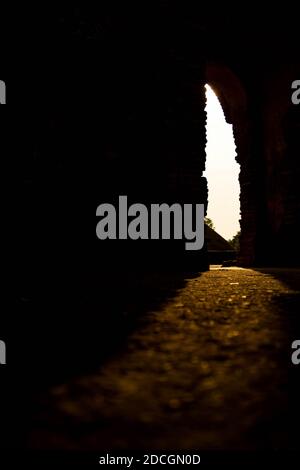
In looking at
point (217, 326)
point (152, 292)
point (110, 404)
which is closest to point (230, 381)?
point (110, 404)

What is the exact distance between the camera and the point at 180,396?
0.74 m

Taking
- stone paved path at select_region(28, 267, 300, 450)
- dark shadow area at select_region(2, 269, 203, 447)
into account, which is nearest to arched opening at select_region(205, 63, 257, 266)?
dark shadow area at select_region(2, 269, 203, 447)

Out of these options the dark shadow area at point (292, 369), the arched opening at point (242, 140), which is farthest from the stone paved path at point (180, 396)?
Answer: the arched opening at point (242, 140)

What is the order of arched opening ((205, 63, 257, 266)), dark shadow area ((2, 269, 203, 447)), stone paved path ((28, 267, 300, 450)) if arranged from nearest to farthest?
stone paved path ((28, 267, 300, 450)) → dark shadow area ((2, 269, 203, 447)) → arched opening ((205, 63, 257, 266))

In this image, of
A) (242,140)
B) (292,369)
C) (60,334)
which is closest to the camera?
(292,369)

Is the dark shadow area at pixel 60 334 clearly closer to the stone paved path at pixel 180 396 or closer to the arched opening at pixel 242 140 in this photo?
the stone paved path at pixel 180 396

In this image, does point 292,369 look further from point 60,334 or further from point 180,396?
point 60,334

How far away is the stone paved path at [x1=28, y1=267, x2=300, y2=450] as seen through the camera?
0.58m

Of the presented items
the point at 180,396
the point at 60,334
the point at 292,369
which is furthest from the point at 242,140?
the point at 180,396

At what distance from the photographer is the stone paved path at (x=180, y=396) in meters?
0.58

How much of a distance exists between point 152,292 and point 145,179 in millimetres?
2393

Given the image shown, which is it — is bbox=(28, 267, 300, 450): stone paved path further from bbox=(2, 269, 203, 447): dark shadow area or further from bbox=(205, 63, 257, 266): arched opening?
bbox=(205, 63, 257, 266): arched opening

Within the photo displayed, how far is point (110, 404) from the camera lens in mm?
690
